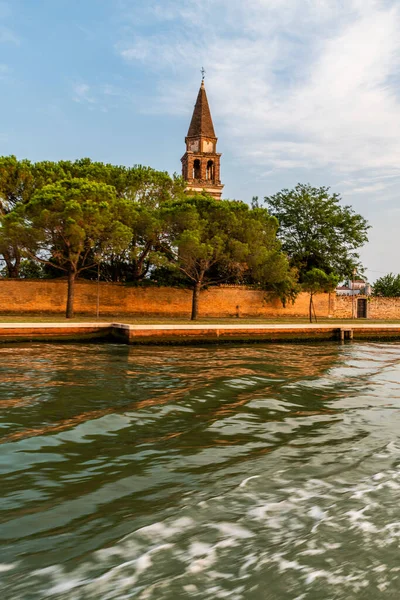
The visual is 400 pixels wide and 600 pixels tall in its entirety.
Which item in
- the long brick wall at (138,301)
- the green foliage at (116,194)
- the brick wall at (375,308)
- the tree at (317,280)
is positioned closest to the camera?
the green foliage at (116,194)

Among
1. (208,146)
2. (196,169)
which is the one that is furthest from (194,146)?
(196,169)

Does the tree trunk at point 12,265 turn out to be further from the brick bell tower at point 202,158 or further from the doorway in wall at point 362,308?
the doorway in wall at point 362,308

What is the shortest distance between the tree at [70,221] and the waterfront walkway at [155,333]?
7.20 metres

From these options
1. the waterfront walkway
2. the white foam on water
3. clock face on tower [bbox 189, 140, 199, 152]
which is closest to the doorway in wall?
clock face on tower [bbox 189, 140, 199, 152]

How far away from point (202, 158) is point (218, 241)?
20.5 meters

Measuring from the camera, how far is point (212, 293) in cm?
3228

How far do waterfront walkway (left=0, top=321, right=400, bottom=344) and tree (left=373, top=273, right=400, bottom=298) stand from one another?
115 feet

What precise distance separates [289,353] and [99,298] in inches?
679

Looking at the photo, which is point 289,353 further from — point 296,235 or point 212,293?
point 296,235

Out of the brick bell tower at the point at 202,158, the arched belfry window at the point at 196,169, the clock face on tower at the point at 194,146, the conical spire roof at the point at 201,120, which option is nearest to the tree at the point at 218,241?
the brick bell tower at the point at 202,158

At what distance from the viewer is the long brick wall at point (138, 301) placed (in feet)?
87.0

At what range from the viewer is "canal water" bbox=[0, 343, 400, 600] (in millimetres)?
2441

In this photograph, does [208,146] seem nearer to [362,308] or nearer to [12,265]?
[362,308]

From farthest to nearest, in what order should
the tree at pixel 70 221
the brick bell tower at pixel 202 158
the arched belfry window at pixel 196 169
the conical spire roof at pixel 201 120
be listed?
1. the conical spire roof at pixel 201 120
2. the arched belfry window at pixel 196 169
3. the brick bell tower at pixel 202 158
4. the tree at pixel 70 221
